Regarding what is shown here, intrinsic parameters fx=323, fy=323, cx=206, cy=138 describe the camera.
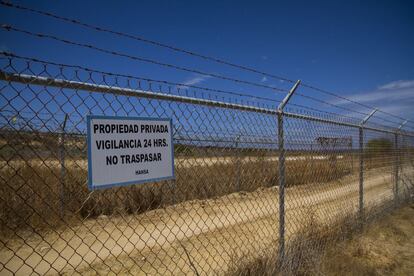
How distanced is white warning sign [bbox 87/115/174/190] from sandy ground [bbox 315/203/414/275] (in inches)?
114

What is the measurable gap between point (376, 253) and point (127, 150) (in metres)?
5.05

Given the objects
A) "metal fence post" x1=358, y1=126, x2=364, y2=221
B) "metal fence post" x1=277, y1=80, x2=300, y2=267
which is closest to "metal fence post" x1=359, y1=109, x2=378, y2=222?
"metal fence post" x1=358, y1=126, x2=364, y2=221

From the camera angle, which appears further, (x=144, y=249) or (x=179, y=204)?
(x=179, y=204)

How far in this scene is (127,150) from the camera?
252 centimetres

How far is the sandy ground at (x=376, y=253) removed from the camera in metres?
4.68

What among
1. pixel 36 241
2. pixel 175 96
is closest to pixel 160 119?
pixel 175 96

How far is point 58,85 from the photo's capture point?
7.35 ft

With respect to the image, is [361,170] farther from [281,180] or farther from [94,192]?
[94,192]

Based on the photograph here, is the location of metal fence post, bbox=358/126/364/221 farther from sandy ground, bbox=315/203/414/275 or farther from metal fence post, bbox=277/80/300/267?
metal fence post, bbox=277/80/300/267

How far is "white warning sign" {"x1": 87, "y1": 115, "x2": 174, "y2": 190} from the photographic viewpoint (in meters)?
2.34

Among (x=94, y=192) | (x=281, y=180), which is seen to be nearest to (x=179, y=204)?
(x=94, y=192)

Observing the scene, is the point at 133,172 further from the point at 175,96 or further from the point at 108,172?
the point at 175,96

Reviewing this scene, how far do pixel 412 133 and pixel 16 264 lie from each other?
11.8 metres

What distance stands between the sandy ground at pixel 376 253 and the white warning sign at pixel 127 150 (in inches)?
114
